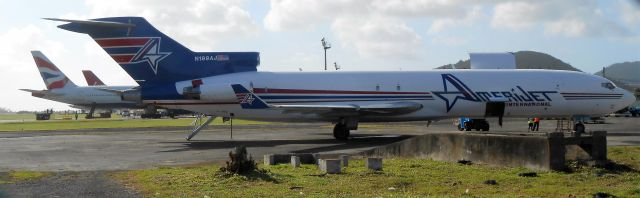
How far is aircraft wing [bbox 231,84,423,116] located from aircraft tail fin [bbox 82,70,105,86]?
251 ft

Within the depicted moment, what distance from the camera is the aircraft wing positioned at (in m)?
29.2

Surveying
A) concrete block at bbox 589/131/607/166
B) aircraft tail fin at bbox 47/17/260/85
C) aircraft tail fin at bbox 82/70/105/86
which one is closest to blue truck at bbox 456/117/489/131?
aircraft tail fin at bbox 47/17/260/85

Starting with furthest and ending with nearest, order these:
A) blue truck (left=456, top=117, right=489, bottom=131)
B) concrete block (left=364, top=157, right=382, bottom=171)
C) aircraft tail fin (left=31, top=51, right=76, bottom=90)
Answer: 1. aircraft tail fin (left=31, top=51, right=76, bottom=90)
2. blue truck (left=456, top=117, right=489, bottom=131)
3. concrete block (left=364, top=157, right=382, bottom=171)

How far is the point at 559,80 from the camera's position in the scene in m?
31.4

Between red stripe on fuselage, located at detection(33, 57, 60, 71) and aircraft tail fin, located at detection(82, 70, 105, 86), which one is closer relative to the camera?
red stripe on fuselage, located at detection(33, 57, 60, 71)

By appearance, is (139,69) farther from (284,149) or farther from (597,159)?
(597,159)

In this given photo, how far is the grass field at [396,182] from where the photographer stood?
36.7 feet

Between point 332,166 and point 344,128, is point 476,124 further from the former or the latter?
point 332,166

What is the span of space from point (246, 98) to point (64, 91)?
205 ft

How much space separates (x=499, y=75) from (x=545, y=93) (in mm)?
2414

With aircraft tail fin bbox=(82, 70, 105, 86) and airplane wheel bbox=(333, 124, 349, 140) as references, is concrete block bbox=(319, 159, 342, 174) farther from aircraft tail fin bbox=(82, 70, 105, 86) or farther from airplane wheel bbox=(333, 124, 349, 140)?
aircraft tail fin bbox=(82, 70, 105, 86)

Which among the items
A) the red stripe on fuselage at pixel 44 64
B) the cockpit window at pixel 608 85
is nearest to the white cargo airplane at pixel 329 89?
the cockpit window at pixel 608 85

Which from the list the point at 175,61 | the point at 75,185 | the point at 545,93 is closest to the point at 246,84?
the point at 175,61

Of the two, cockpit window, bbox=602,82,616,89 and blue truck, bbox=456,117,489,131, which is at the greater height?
cockpit window, bbox=602,82,616,89
